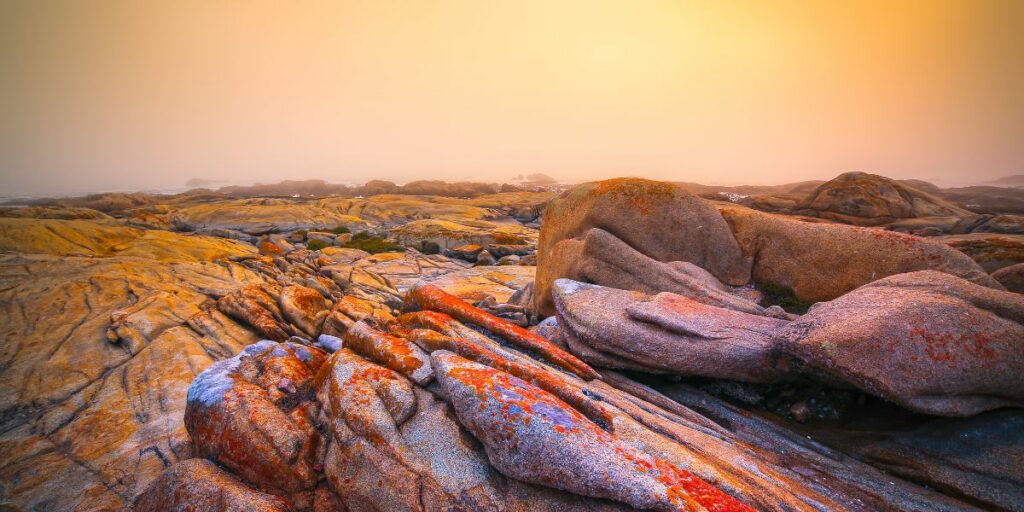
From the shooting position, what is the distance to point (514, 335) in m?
9.97

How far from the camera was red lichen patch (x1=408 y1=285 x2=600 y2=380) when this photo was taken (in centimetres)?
974

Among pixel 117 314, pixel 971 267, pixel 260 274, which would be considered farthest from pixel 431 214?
pixel 971 267

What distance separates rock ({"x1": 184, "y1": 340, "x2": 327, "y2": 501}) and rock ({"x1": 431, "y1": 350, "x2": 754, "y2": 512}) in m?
3.12

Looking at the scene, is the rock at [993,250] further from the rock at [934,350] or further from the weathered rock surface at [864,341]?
the rock at [934,350]

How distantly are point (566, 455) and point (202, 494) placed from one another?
5.74m

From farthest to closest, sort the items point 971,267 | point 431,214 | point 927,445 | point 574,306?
point 431,214
point 574,306
point 971,267
point 927,445

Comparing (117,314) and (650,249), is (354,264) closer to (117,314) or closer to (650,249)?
(117,314)

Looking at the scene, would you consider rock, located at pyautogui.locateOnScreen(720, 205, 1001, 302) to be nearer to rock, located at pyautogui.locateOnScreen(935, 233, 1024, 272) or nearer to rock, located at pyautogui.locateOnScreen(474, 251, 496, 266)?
rock, located at pyautogui.locateOnScreen(935, 233, 1024, 272)

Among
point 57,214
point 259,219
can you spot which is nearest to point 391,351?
point 259,219

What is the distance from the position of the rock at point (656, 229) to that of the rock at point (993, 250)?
8.10 metres

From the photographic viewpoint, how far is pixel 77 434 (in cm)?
1109

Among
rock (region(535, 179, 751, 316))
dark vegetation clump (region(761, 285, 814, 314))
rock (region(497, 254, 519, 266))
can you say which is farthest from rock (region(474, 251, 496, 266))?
dark vegetation clump (region(761, 285, 814, 314))

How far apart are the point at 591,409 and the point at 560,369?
299cm

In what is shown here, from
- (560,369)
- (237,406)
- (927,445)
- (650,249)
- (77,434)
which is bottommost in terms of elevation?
(77,434)
